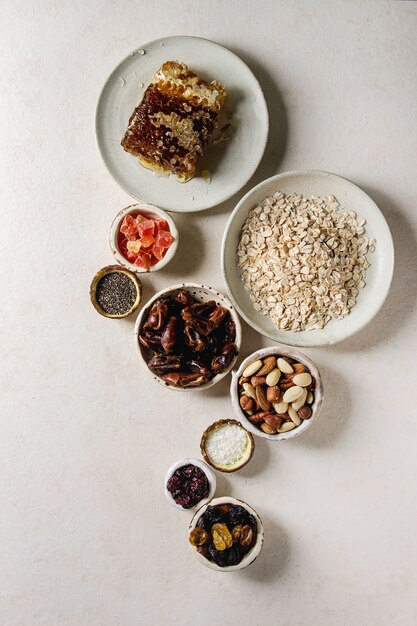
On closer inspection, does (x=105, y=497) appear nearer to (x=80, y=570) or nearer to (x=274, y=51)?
(x=80, y=570)

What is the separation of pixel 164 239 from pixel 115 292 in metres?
0.25

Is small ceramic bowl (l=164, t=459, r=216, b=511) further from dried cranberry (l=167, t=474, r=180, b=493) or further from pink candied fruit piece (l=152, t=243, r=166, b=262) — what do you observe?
pink candied fruit piece (l=152, t=243, r=166, b=262)

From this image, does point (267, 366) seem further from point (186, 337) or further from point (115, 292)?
point (115, 292)

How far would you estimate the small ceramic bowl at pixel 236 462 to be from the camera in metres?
1.95

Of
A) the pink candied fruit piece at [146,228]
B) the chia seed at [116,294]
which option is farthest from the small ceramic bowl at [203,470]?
the pink candied fruit piece at [146,228]

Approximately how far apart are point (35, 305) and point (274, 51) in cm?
125

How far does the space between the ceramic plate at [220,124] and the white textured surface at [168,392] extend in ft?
0.37

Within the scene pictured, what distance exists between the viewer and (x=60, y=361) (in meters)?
2.10

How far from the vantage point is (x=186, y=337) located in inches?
74.3

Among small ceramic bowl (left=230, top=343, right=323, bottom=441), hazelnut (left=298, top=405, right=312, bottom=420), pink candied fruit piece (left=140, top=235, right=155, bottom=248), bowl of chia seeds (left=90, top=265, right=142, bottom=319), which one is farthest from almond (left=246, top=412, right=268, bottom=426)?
pink candied fruit piece (left=140, top=235, right=155, bottom=248)

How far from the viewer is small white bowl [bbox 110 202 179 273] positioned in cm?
190

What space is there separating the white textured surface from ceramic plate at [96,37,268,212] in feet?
0.37

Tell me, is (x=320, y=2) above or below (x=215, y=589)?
above

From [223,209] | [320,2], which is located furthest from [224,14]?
[223,209]
